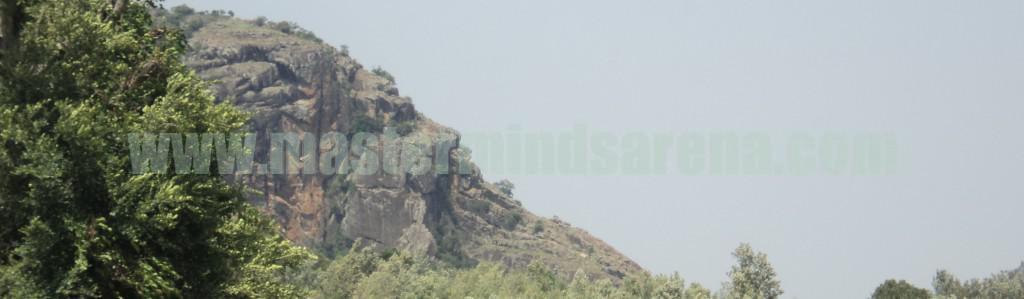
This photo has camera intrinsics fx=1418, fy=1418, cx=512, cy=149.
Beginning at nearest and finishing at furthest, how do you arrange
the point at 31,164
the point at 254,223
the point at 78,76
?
the point at 31,164 < the point at 78,76 < the point at 254,223

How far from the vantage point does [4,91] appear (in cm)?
3447

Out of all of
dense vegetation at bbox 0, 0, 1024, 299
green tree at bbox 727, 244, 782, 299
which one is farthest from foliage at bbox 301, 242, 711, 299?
dense vegetation at bbox 0, 0, 1024, 299

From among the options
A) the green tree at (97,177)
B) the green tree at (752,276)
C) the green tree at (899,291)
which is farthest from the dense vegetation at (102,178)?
the green tree at (899,291)

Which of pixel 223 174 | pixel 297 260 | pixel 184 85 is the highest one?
pixel 184 85

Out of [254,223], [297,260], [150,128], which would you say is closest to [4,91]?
[150,128]

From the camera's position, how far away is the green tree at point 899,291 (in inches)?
6093

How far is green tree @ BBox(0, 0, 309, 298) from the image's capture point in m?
33.2

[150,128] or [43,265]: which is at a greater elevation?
[150,128]

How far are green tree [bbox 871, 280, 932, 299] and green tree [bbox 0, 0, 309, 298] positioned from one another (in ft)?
419

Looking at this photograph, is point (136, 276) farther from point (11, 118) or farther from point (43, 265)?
point (11, 118)

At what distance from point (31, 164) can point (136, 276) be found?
12.0ft

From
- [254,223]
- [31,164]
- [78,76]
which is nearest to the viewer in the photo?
[31,164]

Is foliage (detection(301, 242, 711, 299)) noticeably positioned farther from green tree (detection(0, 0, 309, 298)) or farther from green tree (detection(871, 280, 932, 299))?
green tree (detection(0, 0, 309, 298))

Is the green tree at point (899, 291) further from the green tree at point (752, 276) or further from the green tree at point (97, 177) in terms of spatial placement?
the green tree at point (97, 177)
